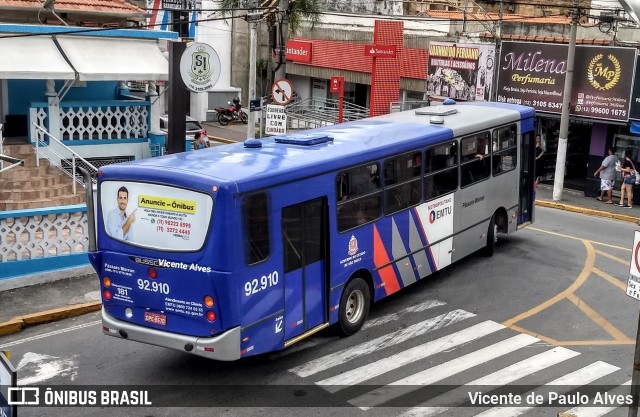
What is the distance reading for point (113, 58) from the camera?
19188 millimetres

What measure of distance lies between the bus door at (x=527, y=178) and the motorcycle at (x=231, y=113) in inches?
962

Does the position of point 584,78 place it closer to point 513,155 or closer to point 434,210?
point 513,155

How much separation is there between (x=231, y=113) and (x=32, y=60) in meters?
→ 22.3

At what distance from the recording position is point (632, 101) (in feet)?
73.9

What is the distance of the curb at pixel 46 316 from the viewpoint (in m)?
12.0

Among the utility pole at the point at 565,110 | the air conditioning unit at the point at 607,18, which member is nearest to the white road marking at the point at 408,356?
the utility pole at the point at 565,110

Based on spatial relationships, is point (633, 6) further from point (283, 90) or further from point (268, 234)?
point (283, 90)

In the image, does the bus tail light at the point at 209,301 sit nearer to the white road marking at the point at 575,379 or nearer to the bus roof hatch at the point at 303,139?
the bus roof hatch at the point at 303,139

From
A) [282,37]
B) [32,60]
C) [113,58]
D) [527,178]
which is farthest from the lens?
[282,37]

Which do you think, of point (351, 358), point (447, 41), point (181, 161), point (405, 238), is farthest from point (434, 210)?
point (447, 41)

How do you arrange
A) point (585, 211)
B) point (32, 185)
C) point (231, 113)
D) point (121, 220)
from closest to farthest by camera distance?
point (121, 220) → point (32, 185) → point (585, 211) → point (231, 113)

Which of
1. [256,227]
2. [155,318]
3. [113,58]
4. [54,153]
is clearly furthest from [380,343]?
[113,58]

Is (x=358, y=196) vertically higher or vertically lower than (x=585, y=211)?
higher

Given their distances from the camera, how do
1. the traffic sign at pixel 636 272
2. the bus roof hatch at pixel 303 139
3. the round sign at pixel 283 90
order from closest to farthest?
the traffic sign at pixel 636 272 < the bus roof hatch at pixel 303 139 < the round sign at pixel 283 90
